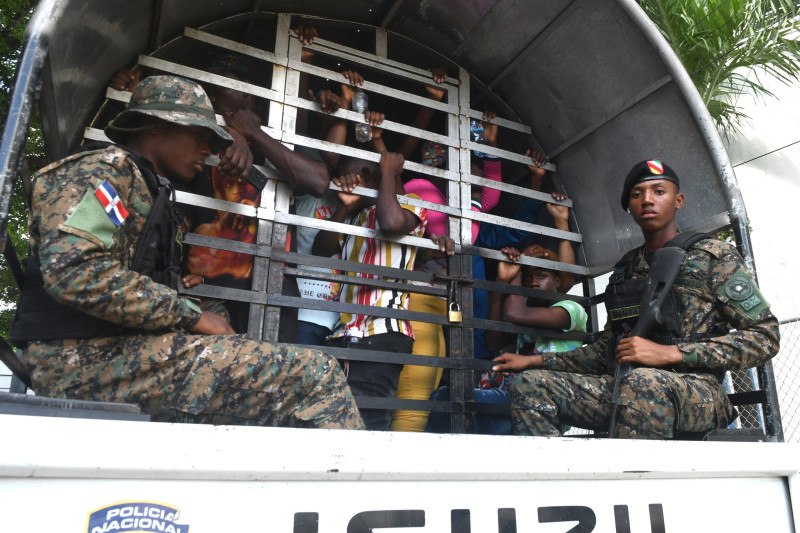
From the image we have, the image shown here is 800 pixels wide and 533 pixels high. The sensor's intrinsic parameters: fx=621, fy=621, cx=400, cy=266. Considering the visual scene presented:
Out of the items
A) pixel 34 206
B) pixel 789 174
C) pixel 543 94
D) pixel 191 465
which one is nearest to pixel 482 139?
pixel 543 94

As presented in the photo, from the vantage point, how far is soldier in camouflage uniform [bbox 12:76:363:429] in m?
1.61

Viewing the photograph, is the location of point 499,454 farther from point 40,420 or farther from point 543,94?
point 543,94

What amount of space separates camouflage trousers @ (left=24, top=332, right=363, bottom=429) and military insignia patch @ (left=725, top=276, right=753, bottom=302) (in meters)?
1.55

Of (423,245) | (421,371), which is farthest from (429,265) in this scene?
(421,371)

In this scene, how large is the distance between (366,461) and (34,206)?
45.7 inches

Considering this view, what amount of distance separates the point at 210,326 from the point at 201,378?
24 cm

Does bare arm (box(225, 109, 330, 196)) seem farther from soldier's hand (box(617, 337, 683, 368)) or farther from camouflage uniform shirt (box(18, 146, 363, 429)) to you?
soldier's hand (box(617, 337, 683, 368))

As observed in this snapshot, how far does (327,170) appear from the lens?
291cm

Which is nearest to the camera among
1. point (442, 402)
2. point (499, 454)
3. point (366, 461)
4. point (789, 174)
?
point (366, 461)

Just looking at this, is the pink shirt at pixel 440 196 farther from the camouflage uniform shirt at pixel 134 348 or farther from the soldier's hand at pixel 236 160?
the camouflage uniform shirt at pixel 134 348

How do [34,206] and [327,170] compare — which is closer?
[34,206]

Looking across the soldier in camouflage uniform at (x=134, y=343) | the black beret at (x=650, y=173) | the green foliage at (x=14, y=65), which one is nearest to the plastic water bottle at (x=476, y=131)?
the black beret at (x=650, y=173)

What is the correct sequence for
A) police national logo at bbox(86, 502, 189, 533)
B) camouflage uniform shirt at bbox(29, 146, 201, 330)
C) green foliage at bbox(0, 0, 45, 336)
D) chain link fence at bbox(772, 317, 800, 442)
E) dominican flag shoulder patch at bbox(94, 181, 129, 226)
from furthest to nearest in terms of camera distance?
1. chain link fence at bbox(772, 317, 800, 442)
2. green foliage at bbox(0, 0, 45, 336)
3. dominican flag shoulder patch at bbox(94, 181, 129, 226)
4. camouflage uniform shirt at bbox(29, 146, 201, 330)
5. police national logo at bbox(86, 502, 189, 533)

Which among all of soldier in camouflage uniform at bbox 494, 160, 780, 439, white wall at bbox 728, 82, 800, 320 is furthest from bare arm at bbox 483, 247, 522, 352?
white wall at bbox 728, 82, 800, 320
